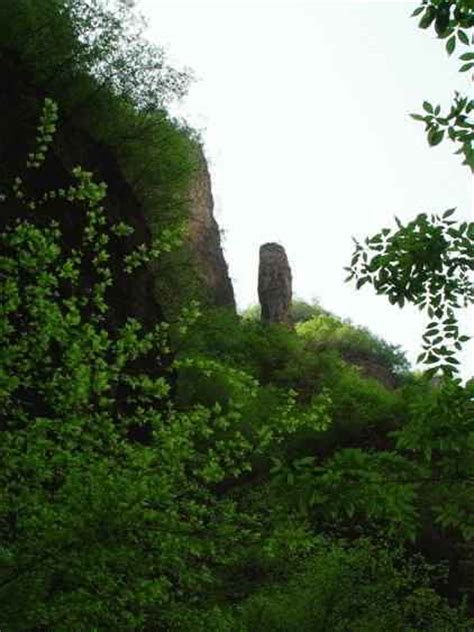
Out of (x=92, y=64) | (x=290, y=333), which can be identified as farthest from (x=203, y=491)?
(x=290, y=333)

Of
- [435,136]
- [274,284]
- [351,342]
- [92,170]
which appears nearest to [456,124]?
[435,136]

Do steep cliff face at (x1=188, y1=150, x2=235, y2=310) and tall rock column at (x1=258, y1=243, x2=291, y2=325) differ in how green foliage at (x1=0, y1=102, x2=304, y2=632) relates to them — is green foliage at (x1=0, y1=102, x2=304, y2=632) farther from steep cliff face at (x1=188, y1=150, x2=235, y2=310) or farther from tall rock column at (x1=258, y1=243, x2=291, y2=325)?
tall rock column at (x1=258, y1=243, x2=291, y2=325)

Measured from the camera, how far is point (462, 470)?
497 cm

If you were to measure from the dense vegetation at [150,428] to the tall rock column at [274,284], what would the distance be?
3863 mm

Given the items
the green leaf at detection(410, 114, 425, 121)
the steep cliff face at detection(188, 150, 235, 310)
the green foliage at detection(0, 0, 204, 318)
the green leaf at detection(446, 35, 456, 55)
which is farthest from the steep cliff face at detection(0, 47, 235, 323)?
the steep cliff face at detection(188, 150, 235, 310)

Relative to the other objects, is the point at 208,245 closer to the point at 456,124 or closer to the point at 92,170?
the point at 92,170

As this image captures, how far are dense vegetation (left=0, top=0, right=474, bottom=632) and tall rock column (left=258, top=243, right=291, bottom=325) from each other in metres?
3.86

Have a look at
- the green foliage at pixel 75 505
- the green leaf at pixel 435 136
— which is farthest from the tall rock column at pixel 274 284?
the green leaf at pixel 435 136

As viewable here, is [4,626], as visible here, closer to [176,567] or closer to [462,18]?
[176,567]

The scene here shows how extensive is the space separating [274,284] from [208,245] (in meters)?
3.94

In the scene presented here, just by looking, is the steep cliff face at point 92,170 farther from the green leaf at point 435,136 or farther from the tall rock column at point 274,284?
the tall rock column at point 274,284

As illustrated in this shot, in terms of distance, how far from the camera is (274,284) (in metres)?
37.1

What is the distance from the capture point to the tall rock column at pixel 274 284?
36.2 meters

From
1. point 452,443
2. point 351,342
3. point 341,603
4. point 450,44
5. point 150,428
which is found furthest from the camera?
point 351,342
